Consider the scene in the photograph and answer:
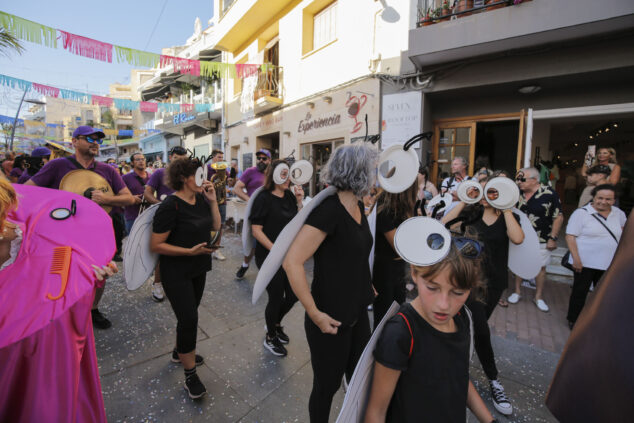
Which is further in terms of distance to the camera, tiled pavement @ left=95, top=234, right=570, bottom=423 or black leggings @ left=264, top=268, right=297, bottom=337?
black leggings @ left=264, top=268, right=297, bottom=337

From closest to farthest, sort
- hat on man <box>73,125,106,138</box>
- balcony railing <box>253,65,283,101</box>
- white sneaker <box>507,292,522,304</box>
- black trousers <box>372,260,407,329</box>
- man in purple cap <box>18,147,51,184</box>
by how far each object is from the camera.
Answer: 1. black trousers <box>372,260,407,329</box>
2. hat on man <box>73,125,106,138</box>
3. white sneaker <box>507,292,522,304</box>
4. man in purple cap <box>18,147,51,184</box>
5. balcony railing <box>253,65,283,101</box>

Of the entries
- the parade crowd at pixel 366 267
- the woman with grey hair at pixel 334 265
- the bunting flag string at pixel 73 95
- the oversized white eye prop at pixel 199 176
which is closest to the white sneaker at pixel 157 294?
the parade crowd at pixel 366 267

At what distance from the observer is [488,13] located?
5.01 m

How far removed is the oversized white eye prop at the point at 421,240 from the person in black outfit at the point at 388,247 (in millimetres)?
1279

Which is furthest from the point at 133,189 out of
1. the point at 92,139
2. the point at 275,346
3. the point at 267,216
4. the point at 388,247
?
the point at 388,247

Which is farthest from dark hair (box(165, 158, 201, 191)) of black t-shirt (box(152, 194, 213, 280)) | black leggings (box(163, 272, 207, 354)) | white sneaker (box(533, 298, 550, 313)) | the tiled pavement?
white sneaker (box(533, 298, 550, 313))

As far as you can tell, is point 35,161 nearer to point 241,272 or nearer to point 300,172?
point 241,272

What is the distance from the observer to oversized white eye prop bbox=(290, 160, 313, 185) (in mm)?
3193

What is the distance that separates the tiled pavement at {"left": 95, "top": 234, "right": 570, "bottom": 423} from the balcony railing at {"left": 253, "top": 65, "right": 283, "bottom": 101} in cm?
858

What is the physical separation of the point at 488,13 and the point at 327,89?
14.5ft

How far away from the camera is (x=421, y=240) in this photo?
1.19 m

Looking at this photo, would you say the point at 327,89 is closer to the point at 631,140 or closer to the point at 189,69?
the point at 189,69

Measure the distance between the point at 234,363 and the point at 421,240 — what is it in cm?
227

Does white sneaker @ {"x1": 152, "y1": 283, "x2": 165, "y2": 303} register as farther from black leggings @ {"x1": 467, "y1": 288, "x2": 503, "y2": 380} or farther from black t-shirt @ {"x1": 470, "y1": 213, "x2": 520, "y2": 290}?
black t-shirt @ {"x1": 470, "y1": 213, "x2": 520, "y2": 290}
